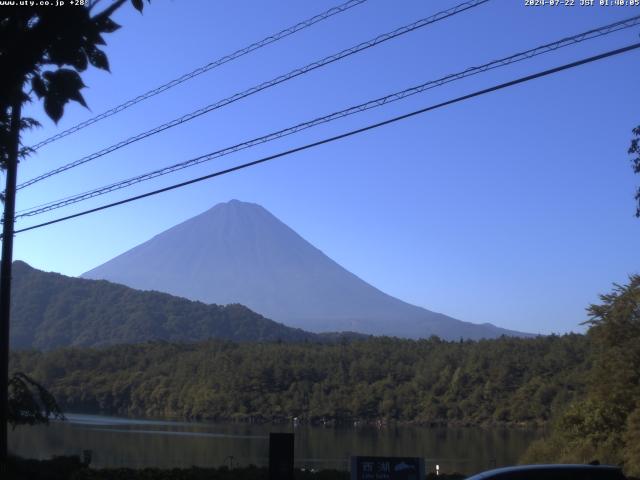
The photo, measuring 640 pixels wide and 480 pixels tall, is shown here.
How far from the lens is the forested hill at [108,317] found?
17400cm

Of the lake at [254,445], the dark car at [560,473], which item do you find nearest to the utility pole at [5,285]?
the dark car at [560,473]

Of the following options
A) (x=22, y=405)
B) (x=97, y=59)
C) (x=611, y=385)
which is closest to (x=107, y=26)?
(x=97, y=59)

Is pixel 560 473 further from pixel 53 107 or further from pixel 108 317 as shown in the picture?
pixel 108 317

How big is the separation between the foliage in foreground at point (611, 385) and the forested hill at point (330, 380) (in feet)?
113

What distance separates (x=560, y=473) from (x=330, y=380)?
84.1m

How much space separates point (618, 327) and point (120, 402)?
78.3 meters

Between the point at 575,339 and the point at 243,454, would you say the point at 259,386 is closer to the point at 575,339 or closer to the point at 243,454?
the point at 575,339

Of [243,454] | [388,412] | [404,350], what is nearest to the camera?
[243,454]

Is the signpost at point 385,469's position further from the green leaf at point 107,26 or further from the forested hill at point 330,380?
the forested hill at point 330,380

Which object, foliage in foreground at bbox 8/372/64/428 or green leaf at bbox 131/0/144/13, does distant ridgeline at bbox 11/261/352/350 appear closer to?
foliage in foreground at bbox 8/372/64/428

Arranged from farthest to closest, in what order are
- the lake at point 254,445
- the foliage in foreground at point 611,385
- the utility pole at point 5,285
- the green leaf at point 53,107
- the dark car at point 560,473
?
1. the lake at point 254,445
2. the foliage in foreground at point 611,385
3. the utility pole at point 5,285
4. the dark car at point 560,473
5. the green leaf at point 53,107

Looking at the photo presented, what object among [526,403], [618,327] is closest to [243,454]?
[618,327]

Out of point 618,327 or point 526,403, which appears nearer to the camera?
point 618,327

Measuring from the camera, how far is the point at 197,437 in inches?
2288
